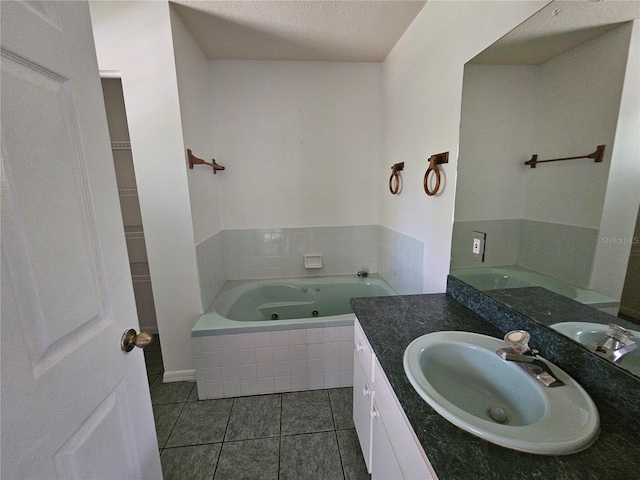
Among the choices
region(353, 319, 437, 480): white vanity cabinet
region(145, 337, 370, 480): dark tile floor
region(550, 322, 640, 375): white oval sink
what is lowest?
region(145, 337, 370, 480): dark tile floor

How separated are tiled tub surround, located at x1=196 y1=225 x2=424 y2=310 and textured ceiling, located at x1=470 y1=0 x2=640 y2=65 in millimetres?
1529

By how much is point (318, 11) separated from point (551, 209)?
1761mm

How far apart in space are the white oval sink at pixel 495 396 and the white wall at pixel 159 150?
168 centimetres

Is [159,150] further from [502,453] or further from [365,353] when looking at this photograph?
[502,453]

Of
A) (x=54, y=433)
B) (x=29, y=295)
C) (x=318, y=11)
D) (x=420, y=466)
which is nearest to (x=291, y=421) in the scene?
(x=420, y=466)

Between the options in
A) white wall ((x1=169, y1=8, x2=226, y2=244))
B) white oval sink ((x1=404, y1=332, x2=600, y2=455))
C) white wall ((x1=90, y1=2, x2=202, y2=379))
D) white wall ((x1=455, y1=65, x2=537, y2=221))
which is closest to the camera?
white oval sink ((x1=404, y1=332, x2=600, y2=455))

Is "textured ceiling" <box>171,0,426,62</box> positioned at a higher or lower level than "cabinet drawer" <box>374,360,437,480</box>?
higher

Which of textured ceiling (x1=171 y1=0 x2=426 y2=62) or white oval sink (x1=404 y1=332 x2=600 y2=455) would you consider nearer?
white oval sink (x1=404 y1=332 x2=600 y2=455)

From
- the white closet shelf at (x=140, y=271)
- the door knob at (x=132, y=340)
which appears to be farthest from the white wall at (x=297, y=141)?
the door knob at (x=132, y=340)

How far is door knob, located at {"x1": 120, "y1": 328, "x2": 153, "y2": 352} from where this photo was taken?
2.29 feet

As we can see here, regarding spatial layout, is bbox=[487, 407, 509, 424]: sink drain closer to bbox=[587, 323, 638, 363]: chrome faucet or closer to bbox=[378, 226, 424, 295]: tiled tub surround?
bbox=[587, 323, 638, 363]: chrome faucet

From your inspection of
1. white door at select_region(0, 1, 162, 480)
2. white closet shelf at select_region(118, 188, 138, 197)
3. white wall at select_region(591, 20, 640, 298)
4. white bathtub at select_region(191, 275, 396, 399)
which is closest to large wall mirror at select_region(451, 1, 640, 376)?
white wall at select_region(591, 20, 640, 298)

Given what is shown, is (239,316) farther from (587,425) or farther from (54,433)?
(587,425)

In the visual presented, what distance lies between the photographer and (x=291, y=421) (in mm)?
1613
